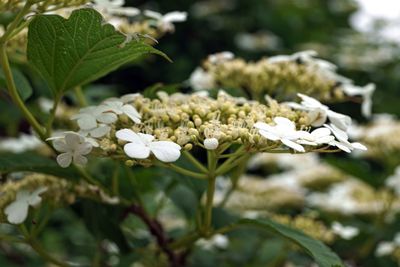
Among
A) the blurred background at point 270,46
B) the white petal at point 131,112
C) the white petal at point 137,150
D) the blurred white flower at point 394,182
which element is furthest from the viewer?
the blurred background at point 270,46

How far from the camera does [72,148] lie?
926 mm

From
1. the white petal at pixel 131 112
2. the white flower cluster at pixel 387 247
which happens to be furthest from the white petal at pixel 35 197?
the white flower cluster at pixel 387 247

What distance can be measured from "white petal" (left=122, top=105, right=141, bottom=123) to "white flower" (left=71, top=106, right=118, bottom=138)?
2 centimetres

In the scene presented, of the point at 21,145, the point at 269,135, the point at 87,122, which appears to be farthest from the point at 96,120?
the point at 21,145

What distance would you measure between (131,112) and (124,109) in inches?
0.4

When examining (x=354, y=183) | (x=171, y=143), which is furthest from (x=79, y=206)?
(x=354, y=183)

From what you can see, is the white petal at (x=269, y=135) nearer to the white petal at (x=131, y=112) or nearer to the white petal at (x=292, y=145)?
the white petal at (x=292, y=145)

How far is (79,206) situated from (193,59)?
1.82 m

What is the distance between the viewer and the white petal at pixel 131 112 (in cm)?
96

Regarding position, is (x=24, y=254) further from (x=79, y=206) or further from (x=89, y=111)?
(x=89, y=111)

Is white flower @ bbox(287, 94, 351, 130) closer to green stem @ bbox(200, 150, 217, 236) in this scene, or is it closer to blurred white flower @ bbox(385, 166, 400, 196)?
green stem @ bbox(200, 150, 217, 236)

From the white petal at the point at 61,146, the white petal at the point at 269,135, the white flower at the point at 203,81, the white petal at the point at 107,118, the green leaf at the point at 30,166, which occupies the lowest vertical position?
the white flower at the point at 203,81

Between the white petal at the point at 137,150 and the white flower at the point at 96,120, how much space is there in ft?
0.27

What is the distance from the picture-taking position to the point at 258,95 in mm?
1369
